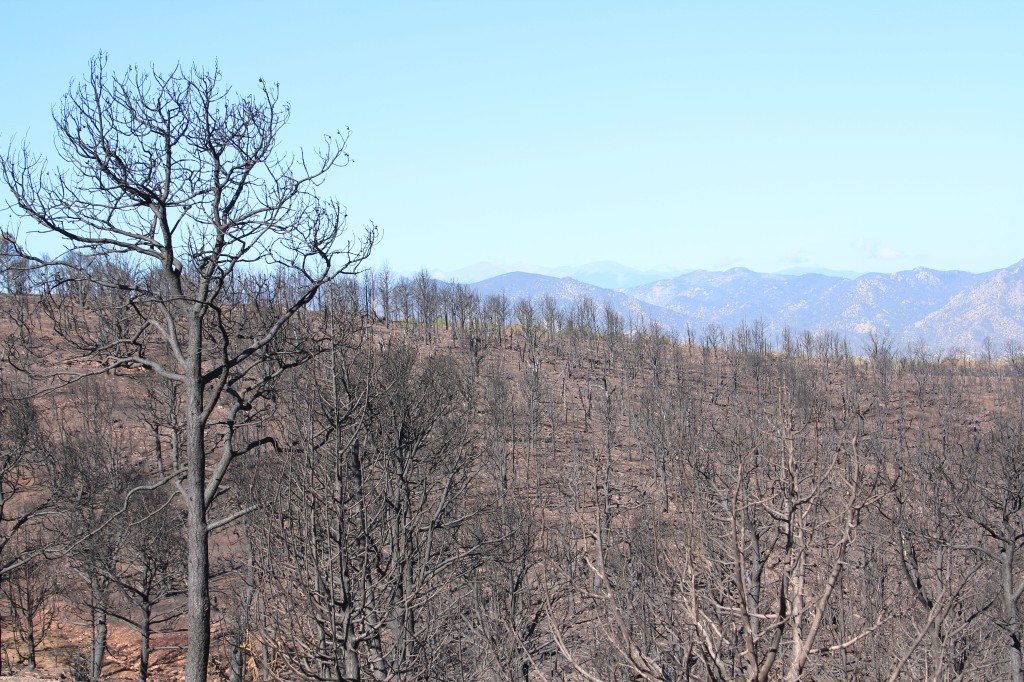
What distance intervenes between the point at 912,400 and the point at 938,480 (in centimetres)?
5951

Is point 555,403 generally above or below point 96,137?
below

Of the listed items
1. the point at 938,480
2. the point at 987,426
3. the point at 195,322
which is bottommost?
the point at 987,426

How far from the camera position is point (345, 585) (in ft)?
29.4

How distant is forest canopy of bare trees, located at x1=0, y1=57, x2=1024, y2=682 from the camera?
8.54m

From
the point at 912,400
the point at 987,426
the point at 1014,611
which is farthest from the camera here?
the point at 912,400

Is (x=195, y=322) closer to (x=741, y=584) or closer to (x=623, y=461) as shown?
(x=741, y=584)

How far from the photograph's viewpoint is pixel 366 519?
13.4 metres

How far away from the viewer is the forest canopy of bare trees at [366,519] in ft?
28.0

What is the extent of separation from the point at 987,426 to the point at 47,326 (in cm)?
7706

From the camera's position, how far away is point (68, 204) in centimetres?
861

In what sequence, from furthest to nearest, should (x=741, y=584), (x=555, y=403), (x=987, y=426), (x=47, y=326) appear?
(x=987, y=426) → (x=555, y=403) → (x=47, y=326) → (x=741, y=584)

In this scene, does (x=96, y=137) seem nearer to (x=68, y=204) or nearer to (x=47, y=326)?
(x=68, y=204)

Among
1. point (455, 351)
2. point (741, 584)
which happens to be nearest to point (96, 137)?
point (741, 584)

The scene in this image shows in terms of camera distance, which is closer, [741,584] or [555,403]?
[741,584]
